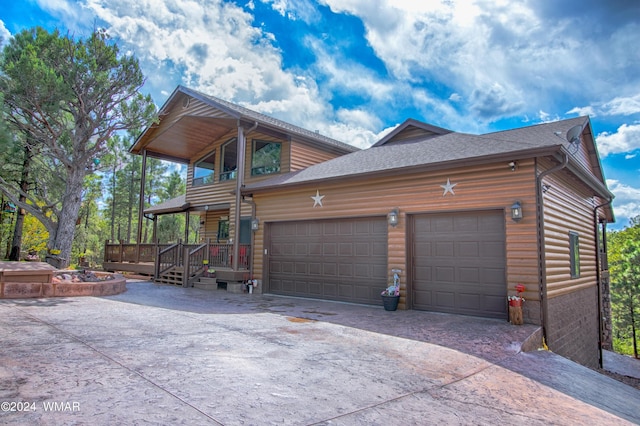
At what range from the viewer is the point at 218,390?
314cm

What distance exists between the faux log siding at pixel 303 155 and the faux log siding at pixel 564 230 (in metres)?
8.24

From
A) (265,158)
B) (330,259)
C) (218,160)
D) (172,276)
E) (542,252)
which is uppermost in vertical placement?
(218,160)

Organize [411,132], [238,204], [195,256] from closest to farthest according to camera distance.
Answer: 1. [238,204]
2. [195,256]
3. [411,132]

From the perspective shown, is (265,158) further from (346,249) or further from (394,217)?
(394,217)

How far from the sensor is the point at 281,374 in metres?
3.70

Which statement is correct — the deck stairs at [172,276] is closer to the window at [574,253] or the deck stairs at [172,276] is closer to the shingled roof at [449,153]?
the shingled roof at [449,153]

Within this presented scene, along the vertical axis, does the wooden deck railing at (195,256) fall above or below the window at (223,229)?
below

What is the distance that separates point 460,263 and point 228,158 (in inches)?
432

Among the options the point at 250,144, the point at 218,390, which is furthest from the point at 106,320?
the point at 250,144

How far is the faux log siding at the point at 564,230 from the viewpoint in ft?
23.7

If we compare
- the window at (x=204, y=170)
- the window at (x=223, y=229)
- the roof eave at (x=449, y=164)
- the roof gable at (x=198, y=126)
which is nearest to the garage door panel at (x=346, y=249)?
the roof eave at (x=449, y=164)

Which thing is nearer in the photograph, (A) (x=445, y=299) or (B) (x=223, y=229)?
(A) (x=445, y=299)

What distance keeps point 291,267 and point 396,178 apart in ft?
13.4

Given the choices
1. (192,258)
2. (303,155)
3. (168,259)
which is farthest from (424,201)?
(168,259)
